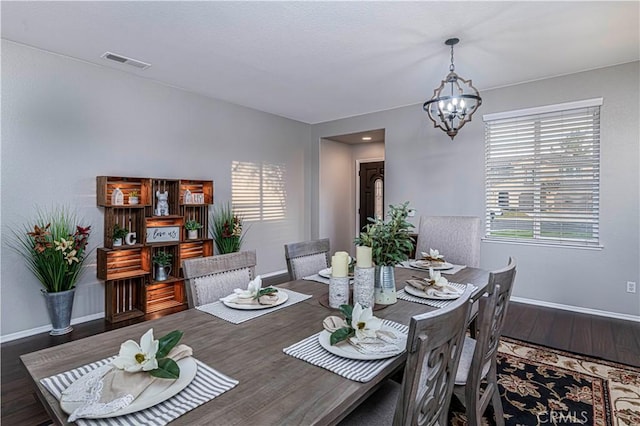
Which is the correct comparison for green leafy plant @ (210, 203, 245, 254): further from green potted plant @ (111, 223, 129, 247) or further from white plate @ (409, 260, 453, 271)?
white plate @ (409, 260, 453, 271)

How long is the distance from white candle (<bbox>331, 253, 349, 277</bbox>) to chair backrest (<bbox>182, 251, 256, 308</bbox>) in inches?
26.6

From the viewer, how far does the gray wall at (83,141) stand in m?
3.10

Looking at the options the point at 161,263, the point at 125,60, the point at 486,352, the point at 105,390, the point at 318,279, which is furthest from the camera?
the point at 161,263

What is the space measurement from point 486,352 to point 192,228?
3670mm

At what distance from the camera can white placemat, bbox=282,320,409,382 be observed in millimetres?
1035

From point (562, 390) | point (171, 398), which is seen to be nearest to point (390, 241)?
point (171, 398)

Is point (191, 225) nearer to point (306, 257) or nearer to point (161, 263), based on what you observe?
point (161, 263)

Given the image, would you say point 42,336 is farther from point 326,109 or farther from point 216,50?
point 326,109

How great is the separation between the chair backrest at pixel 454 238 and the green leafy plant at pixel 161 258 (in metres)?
2.92

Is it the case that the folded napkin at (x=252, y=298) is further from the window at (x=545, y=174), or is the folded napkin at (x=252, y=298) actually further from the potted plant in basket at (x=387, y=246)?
the window at (x=545, y=174)

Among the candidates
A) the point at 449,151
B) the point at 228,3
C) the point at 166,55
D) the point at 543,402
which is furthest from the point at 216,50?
the point at 543,402

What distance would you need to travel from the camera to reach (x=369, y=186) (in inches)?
277

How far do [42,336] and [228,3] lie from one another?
11.4ft

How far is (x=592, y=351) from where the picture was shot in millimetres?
2842
